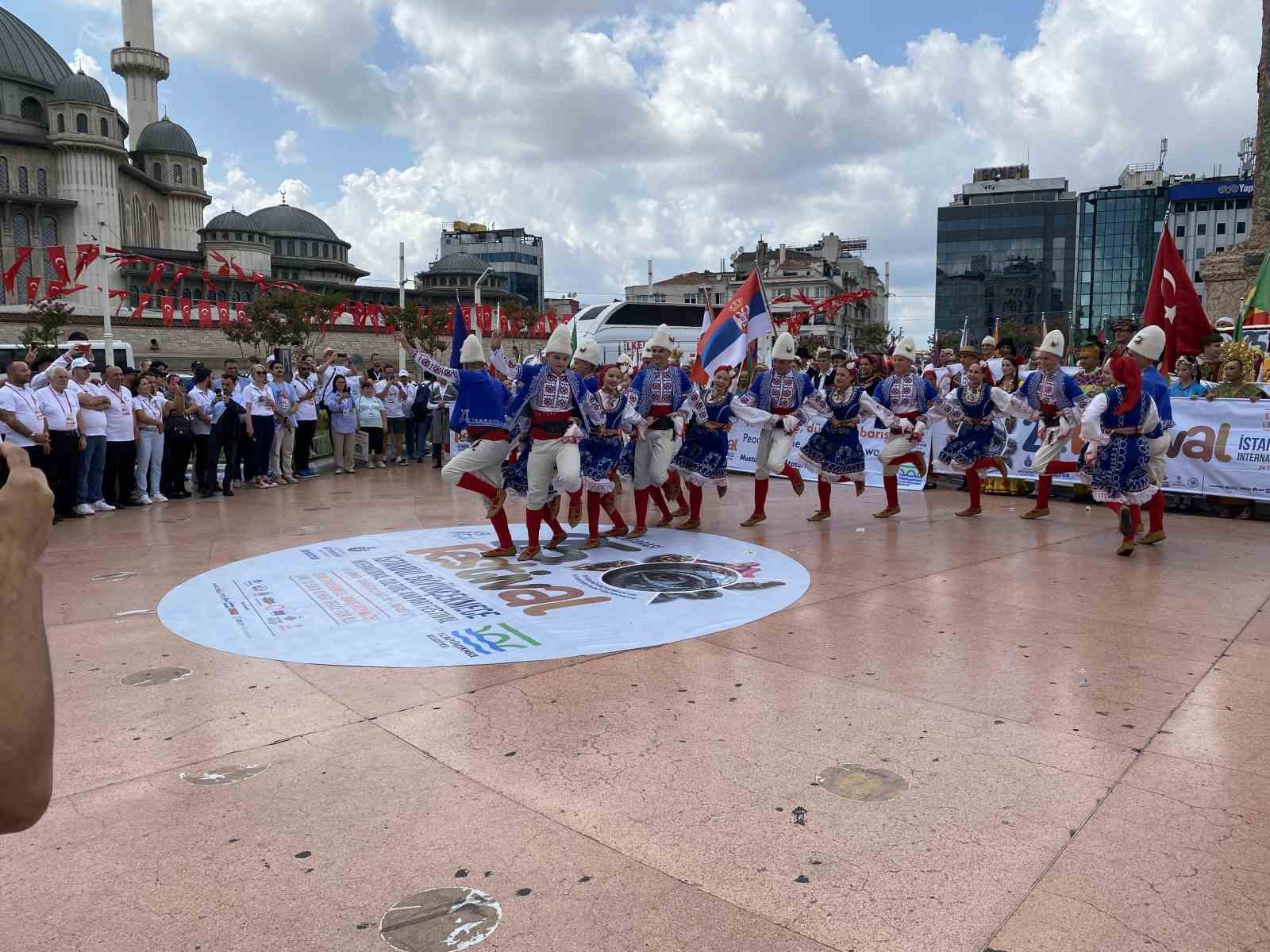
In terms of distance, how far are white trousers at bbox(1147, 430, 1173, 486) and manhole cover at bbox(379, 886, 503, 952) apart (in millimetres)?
7591

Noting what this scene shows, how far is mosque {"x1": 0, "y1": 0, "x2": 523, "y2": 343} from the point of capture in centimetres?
5500

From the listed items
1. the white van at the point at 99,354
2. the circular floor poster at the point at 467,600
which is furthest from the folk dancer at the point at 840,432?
the white van at the point at 99,354

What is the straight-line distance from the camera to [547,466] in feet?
26.2

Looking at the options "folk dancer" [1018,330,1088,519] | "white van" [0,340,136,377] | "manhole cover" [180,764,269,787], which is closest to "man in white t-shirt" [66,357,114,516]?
"manhole cover" [180,764,269,787]

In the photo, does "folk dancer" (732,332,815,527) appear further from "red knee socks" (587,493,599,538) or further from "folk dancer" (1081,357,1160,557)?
"folk dancer" (1081,357,1160,557)

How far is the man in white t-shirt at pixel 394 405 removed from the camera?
675 inches

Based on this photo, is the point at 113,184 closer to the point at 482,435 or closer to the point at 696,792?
the point at 482,435

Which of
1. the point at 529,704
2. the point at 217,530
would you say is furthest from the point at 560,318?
the point at 529,704

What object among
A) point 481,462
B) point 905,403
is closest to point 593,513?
point 481,462

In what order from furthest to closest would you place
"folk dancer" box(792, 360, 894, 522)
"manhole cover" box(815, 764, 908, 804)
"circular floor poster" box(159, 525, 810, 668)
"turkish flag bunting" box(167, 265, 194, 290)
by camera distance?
"turkish flag bunting" box(167, 265, 194, 290) < "folk dancer" box(792, 360, 894, 522) < "circular floor poster" box(159, 525, 810, 668) < "manhole cover" box(815, 764, 908, 804)

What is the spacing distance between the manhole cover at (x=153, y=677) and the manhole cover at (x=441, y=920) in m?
2.80

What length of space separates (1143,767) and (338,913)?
3.15 meters

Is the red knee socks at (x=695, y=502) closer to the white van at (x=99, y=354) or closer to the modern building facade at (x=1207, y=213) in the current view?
the white van at (x=99, y=354)

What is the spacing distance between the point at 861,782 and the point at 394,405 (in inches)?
594
